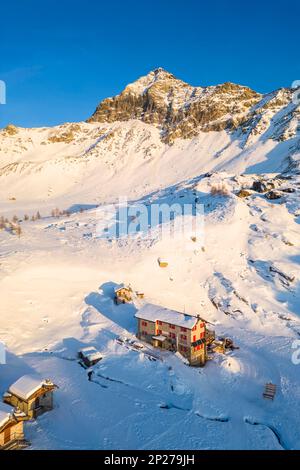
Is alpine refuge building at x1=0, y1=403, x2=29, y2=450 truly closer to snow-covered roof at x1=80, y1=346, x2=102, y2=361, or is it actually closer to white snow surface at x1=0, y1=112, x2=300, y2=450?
white snow surface at x1=0, y1=112, x2=300, y2=450

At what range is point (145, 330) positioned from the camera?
3481 centimetres

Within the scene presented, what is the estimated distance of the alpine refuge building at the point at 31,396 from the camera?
854 inches

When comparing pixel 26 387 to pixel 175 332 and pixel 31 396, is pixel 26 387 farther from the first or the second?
pixel 175 332

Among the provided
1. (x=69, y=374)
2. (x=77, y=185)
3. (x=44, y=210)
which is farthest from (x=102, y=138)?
(x=69, y=374)

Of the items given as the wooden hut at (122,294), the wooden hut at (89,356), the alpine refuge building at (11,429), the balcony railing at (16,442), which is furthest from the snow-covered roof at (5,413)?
the wooden hut at (122,294)

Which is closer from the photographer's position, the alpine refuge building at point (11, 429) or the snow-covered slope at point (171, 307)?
the alpine refuge building at point (11, 429)

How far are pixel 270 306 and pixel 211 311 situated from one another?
7.33 m

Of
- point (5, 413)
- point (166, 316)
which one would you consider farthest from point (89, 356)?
point (5, 413)

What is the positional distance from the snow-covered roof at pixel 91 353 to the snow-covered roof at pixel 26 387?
6399 millimetres

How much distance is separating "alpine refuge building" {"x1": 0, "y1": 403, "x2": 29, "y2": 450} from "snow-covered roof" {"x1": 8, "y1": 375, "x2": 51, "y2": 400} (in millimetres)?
1742

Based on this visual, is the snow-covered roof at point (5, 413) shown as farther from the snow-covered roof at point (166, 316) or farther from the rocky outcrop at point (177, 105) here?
the rocky outcrop at point (177, 105)

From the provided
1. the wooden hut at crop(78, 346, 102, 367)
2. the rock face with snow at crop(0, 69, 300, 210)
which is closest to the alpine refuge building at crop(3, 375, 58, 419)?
the wooden hut at crop(78, 346, 102, 367)

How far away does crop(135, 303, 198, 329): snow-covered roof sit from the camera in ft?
108
